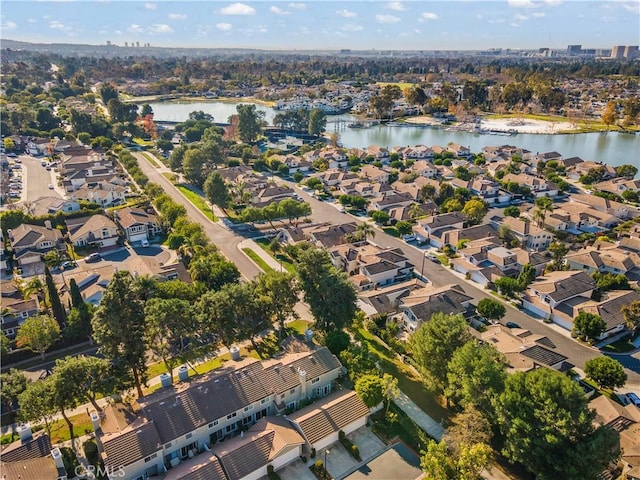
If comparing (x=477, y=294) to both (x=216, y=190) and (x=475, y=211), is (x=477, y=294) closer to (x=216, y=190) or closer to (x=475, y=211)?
(x=475, y=211)

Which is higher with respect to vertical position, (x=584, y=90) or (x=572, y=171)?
(x=584, y=90)

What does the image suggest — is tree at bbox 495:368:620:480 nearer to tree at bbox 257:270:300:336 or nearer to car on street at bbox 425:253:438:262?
tree at bbox 257:270:300:336

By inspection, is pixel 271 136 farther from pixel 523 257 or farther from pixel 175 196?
pixel 523 257

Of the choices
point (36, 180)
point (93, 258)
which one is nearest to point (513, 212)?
point (93, 258)

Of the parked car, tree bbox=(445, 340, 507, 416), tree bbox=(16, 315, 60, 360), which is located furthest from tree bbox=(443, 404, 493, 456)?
tree bbox=(16, 315, 60, 360)

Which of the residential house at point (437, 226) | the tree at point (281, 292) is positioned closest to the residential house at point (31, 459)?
the tree at point (281, 292)

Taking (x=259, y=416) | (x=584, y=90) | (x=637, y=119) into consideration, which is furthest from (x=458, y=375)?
(x=584, y=90)
